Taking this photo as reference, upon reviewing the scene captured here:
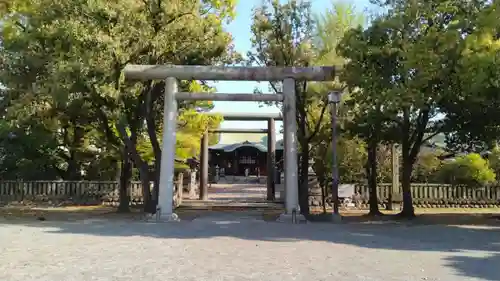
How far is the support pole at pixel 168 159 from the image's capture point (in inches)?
529

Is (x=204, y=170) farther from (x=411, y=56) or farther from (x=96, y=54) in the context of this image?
(x=411, y=56)

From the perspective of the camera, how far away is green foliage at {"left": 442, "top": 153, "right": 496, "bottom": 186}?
1912 centimetres

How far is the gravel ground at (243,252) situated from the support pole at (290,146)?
1.52 m

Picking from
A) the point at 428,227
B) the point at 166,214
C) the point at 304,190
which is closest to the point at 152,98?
the point at 166,214

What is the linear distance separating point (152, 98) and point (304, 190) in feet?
20.2

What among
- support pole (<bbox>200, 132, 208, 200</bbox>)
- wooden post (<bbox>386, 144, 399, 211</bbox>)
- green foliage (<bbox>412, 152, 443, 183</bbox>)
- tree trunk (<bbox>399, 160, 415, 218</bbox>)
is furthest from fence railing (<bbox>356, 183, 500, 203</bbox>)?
support pole (<bbox>200, 132, 208, 200</bbox>)

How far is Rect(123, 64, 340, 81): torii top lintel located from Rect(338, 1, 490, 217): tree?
93 centimetres

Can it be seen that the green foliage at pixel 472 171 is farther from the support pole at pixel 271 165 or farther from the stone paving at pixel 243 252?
the support pole at pixel 271 165

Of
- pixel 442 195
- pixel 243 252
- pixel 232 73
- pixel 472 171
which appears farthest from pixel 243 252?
pixel 472 171

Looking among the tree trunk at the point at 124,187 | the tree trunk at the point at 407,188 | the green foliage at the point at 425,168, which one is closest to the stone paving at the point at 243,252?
the tree trunk at the point at 407,188

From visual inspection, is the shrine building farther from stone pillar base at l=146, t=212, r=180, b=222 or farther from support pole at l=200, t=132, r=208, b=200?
stone pillar base at l=146, t=212, r=180, b=222

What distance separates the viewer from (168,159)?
13820 mm

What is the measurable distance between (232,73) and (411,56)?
5.13m

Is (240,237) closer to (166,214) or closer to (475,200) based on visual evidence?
(166,214)
